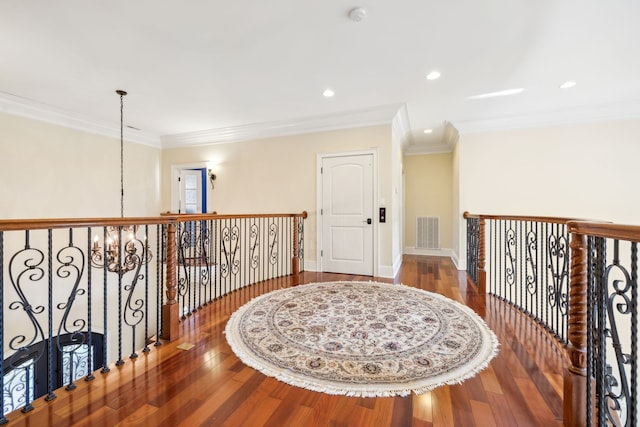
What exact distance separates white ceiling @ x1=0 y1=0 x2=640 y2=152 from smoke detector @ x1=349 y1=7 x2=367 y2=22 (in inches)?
1.6

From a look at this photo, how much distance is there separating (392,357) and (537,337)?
134cm

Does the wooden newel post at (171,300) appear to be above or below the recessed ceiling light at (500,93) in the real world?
below

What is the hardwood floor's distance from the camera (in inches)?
59.0

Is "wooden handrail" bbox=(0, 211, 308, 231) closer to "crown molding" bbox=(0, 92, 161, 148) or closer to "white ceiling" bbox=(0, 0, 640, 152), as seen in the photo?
"white ceiling" bbox=(0, 0, 640, 152)

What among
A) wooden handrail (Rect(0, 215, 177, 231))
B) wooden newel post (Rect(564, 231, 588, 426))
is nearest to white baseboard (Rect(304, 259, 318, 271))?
wooden handrail (Rect(0, 215, 177, 231))

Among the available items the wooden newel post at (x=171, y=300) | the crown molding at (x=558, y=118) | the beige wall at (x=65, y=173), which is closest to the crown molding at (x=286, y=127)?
the beige wall at (x=65, y=173)

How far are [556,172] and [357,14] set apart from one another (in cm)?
431

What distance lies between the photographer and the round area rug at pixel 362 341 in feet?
6.07

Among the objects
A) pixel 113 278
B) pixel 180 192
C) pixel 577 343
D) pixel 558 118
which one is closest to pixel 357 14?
pixel 577 343

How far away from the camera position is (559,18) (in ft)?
7.67

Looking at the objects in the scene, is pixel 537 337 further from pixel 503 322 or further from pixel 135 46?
pixel 135 46

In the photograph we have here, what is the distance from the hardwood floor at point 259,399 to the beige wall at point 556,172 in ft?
10.7

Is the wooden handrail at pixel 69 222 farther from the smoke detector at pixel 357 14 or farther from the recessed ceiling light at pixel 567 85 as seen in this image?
the recessed ceiling light at pixel 567 85

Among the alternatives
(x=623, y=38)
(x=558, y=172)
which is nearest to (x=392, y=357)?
(x=623, y=38)
